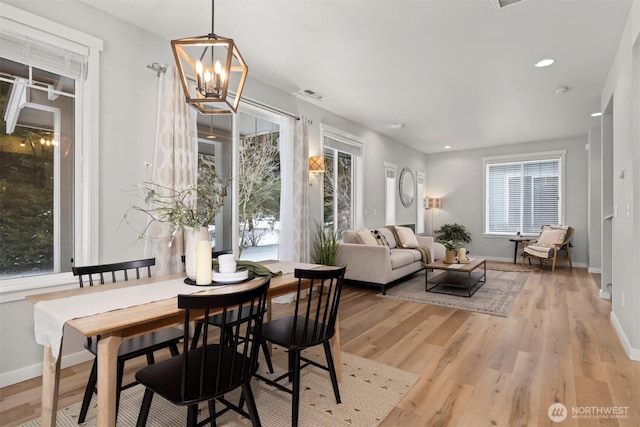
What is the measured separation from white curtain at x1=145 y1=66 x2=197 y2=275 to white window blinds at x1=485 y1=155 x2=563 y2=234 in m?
7.41

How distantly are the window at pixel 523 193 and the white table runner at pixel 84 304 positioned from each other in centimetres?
796

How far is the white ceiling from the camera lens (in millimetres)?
2668

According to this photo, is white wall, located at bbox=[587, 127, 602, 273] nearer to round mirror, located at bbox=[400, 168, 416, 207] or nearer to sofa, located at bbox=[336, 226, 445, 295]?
sofa, located at bbox=[336, 226, 445, 295]

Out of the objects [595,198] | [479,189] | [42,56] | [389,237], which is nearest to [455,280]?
[389,237]

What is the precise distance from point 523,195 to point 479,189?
947mm

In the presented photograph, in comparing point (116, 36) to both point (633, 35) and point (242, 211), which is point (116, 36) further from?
point (633, 35)

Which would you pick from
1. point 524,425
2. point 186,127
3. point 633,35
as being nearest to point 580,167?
point 633,35

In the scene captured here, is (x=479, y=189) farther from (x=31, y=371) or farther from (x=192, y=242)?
(x=31, y=371)

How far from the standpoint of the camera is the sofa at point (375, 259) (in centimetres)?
472

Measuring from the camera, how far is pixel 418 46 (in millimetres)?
3271

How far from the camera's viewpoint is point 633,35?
2.51 meters

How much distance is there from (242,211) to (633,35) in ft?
12.7

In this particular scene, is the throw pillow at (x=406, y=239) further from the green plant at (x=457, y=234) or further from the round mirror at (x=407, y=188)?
the green plant at (x=457, y=234)

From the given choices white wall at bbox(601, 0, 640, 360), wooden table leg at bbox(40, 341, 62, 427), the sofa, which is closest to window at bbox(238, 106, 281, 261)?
the sofa
